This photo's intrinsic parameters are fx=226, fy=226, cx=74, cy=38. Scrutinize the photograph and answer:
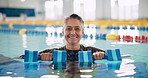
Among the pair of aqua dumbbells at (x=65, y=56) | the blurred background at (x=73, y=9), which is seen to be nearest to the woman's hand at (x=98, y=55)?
the pair of aqua dumbbells at (x=65, y=56)

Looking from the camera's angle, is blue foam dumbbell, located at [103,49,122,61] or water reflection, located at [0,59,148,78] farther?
blue foam dumbbell, located at [103,49,122,61]

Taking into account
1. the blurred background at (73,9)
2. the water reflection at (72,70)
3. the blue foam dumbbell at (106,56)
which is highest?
the blurred background at (73,9)

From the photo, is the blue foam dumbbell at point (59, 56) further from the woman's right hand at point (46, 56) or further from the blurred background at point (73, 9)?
the blurred background at point (73, 9)

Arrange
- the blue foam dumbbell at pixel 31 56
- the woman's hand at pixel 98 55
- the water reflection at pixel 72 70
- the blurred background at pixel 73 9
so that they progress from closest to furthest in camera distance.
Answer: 1. the water reflection at pixel 72 70
2. the woman's hand at pixel 98 55
3. the blue foam dumbbell at pixel 31 56
4. the blurred background at pixel 73 9

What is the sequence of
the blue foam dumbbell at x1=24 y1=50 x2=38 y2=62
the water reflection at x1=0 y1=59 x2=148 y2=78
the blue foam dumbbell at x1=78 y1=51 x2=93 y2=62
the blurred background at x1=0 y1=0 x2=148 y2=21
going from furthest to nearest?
the blurred background at x1=0 y1=0 x2=148 y2=21 → the blue foam dumbbell at x1=24 y1=50 x2=38 y2=62 → the blue foam dumbbell at x1=78 y1=51 x2=93 y2=62 → the water reflection at x1=0 y1=59 x2=148 y2=78

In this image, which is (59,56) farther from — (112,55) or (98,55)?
(112,55)

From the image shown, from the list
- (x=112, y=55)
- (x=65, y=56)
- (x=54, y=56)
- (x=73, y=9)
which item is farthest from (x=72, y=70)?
(x=73, y=9)

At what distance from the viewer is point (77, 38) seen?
3.39 metres

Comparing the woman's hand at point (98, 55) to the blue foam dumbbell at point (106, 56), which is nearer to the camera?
the blue foam dumbbell at point (106, 56)

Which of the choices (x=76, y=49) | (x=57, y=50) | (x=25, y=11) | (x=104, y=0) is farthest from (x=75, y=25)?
(x=25, y=11)

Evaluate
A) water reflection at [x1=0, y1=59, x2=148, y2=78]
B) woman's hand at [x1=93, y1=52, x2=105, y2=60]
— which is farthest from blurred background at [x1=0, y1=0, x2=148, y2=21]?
water reflection at [x1=0, y1=59, x2=148, y2=78]

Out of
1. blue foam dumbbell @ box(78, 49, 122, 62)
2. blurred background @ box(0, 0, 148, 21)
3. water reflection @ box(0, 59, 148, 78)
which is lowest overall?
water reflection @ box(0, 59, 148, 78)

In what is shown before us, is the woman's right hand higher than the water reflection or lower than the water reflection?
higher

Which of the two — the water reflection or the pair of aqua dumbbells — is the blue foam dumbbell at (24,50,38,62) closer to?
the pair of aqua dumbbells
